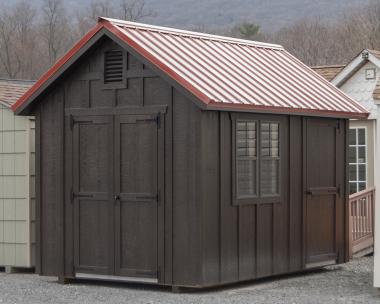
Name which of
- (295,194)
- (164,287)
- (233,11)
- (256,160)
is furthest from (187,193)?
(233,11)

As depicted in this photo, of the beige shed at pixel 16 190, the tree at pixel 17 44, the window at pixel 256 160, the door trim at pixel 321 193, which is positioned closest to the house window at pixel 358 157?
the door trim at pixel 321 193

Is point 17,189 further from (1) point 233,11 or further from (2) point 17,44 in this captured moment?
(1) point 233,11

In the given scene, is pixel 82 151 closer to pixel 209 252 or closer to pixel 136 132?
pixel 136 132

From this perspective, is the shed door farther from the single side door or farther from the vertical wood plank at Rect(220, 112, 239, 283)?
the single side door

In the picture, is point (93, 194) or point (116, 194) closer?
point (116, 194)

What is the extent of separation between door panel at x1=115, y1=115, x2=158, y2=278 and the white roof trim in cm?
712

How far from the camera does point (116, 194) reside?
14.4 meters

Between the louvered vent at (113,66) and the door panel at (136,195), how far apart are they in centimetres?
57

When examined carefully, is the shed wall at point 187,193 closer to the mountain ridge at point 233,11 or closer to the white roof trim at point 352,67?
the white roof trim at point 352,67

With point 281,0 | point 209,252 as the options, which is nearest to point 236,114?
point 209,252

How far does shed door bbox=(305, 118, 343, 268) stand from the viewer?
622 inches

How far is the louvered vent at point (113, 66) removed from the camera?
14.5m

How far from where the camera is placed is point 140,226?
14250 mm

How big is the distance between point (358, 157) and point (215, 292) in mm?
7025
